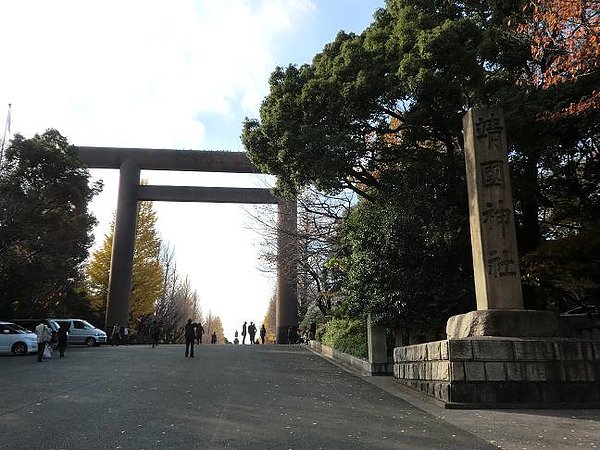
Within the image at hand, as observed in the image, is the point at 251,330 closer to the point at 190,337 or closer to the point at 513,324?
the point at 190,337

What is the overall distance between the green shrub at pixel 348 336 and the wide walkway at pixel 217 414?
148 inches

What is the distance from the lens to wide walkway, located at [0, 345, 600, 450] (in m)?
5.50

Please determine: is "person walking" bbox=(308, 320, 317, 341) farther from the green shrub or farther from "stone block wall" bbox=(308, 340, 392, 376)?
"stone block wall" bbox=(308, 340, 392, 376)

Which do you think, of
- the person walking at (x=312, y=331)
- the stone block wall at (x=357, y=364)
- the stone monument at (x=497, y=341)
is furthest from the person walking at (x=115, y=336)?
the stone monument at (x=497, y=341)

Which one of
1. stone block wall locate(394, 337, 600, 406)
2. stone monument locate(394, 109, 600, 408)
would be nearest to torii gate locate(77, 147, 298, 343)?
stone monument locate(394, 109, 600, 408)

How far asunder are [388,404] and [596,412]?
3009 millimetres

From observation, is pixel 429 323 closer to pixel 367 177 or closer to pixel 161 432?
pixel 367 177

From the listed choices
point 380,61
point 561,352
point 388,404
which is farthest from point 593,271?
point 380,61

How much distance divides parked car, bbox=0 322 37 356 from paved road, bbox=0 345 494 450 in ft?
32.1

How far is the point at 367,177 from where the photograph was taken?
15.5 m

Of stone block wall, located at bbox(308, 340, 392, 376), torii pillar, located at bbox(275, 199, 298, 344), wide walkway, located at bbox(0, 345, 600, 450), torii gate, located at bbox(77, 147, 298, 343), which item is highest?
torii gate, located at bbox(77, 147, 298, 343)

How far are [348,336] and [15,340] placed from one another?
13.5 metres

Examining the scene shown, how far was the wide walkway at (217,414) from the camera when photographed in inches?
216

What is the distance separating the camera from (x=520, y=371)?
307 inches
